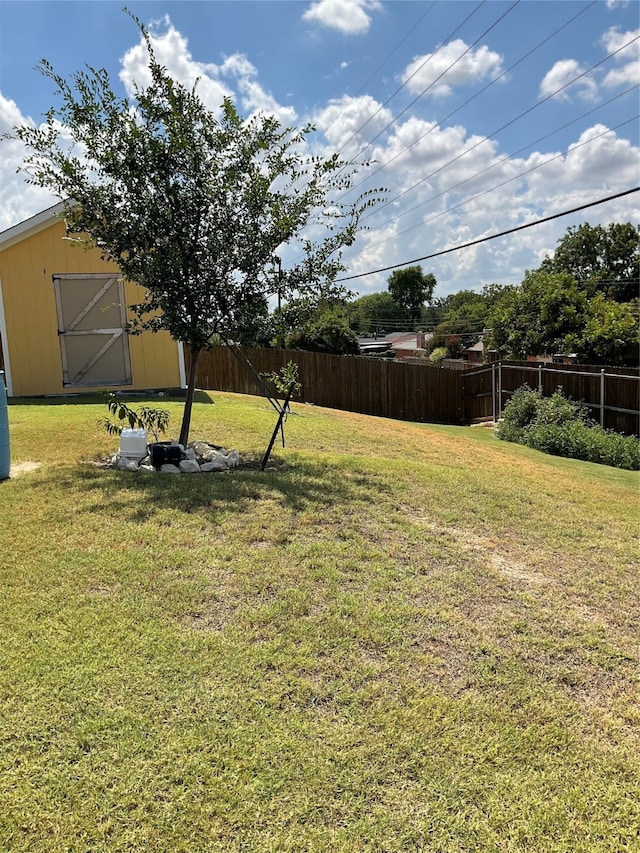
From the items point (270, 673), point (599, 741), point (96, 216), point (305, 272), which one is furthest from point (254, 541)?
point (96, 216)

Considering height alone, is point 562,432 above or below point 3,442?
below

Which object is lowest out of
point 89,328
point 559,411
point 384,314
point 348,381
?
point 559,411

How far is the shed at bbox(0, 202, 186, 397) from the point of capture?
1119 centimetres

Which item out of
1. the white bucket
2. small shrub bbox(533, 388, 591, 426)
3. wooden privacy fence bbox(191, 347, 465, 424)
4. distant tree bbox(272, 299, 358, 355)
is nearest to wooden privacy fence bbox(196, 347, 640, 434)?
wooden privacy fence bbox(191, 347, 465, 424)

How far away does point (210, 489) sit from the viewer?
5309mm

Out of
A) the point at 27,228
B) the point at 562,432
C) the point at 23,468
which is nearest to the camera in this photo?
the point at 23,468

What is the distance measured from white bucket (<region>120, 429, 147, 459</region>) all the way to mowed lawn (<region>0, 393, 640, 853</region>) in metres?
1.08

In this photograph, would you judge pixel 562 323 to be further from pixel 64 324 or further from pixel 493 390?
pixel 64 324

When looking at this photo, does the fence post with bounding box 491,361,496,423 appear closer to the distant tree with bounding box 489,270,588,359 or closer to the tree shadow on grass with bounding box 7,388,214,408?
the distant tree with bounding box 489,270,588,359

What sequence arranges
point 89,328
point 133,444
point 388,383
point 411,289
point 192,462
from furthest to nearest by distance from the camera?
point 411,289 < point 388,383 < point 89,328 < point 133,444 < point 192,462

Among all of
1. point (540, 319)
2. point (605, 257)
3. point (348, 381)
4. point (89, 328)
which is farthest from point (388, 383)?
point (605, 257)

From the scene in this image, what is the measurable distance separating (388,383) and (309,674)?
14736 millimetres

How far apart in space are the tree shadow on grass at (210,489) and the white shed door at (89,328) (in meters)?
6.50

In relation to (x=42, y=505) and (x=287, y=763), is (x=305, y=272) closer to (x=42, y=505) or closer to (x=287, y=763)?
(x=42, y=505)
